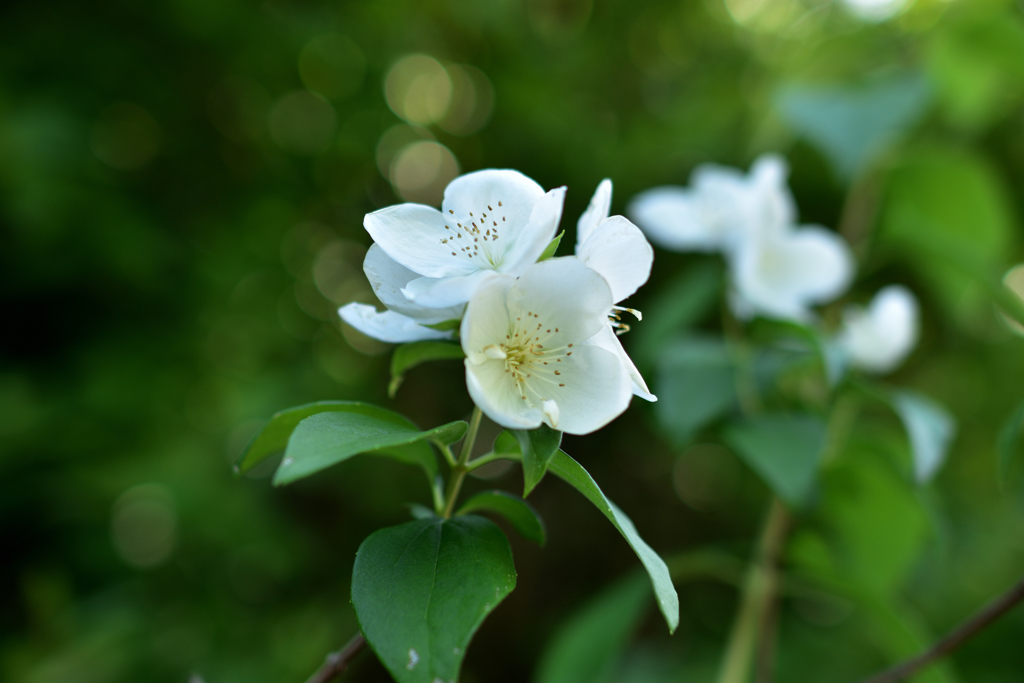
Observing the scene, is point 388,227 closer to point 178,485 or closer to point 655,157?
point 178,485

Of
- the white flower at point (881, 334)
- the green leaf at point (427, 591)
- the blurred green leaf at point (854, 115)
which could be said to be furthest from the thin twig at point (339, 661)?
the blurred green leaf at point (854, 115)

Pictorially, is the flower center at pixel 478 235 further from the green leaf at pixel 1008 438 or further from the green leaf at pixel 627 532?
the green leaf at pixel 1008 438

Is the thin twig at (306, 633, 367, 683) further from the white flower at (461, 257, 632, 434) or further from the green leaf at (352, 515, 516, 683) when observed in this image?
the white flower at (461, 257, 632, 434)

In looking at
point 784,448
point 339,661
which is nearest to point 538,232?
point 339,661

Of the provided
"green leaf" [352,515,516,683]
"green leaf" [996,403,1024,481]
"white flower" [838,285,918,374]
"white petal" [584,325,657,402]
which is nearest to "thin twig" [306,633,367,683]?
"green leaf" [352,515,516,683]

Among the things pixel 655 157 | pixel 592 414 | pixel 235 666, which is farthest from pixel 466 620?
pixel 655 157

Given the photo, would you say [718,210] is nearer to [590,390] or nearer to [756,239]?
[756,239]
